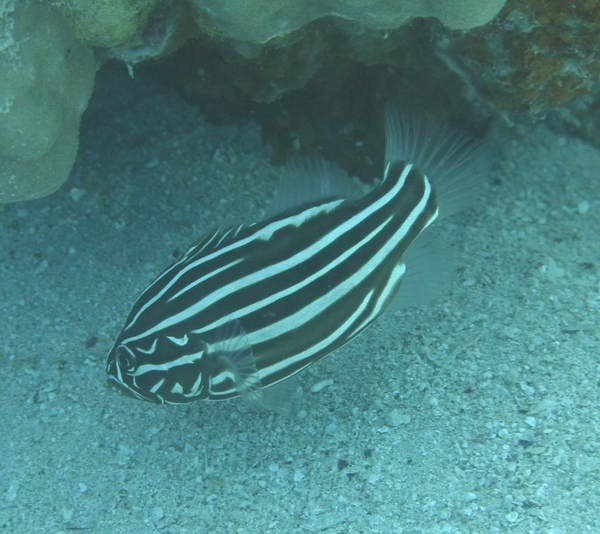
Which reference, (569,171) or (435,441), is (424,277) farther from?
(569,171)

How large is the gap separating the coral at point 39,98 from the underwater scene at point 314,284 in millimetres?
12

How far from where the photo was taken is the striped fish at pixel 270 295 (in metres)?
2.26

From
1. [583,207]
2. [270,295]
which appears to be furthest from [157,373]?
[583,207]

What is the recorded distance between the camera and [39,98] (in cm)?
225

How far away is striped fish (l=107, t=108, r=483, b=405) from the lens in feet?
7.40

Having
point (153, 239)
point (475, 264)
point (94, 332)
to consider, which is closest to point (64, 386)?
point (94, 332)

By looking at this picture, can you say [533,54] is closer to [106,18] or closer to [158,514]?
[106,18]

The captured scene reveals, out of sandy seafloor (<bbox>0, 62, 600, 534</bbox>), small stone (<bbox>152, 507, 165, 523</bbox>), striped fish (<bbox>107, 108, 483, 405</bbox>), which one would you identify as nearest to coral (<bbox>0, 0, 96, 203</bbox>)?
striped fish (<bbox>107, 108, 483, 405</bbox>)

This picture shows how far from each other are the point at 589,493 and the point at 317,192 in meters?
1.74

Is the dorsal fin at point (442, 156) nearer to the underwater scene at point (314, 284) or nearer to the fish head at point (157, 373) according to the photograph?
the underwater scene at point (314, 284)

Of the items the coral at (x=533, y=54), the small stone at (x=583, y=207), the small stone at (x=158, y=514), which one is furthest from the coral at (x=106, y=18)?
the small stone at (x=583, y=207)

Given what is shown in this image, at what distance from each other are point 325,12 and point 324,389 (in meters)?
1.93

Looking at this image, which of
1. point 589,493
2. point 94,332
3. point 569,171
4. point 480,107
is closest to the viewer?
point 589,493

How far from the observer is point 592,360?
110 inches
